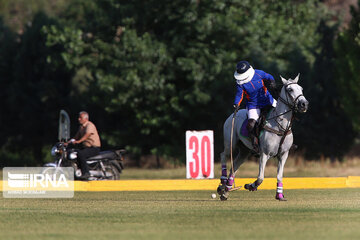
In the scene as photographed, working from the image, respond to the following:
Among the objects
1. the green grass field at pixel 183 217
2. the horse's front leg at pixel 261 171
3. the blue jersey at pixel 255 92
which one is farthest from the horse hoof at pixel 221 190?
the blue jersey at pixel 255 92

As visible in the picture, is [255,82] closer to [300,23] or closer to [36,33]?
[300,23]

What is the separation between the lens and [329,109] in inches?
1458

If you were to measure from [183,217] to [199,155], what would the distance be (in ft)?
26.9

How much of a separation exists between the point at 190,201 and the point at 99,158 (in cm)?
674

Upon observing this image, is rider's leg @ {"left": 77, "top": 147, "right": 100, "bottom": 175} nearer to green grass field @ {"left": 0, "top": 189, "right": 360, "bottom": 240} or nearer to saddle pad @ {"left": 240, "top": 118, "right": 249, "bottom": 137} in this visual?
green grass field @ {"left": 0, "top": 189, "right": 360, "bottom": 240}

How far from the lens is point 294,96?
46.4ft

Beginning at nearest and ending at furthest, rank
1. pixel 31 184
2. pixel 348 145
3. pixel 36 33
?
pixel 31 184
pixel 348 145
pixel 36 33

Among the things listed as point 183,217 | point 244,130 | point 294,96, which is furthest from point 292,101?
point 183,217

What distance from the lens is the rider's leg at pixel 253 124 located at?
47.9 feet

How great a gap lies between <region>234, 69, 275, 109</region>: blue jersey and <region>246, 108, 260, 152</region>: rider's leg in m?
0.10

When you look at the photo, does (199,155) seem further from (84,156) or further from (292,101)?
(292,101)

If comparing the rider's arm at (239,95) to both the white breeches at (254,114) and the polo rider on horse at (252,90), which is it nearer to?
the polo rider on horse at (252,90)

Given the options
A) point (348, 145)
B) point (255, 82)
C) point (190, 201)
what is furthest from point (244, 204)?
point (348, 145)

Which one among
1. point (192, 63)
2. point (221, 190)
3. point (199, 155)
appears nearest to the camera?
point (221, 190)
